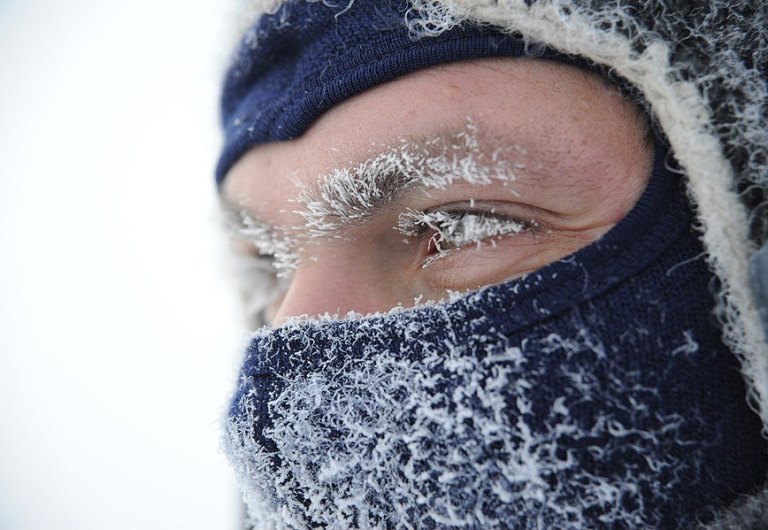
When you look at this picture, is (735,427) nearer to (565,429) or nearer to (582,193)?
(565,429)

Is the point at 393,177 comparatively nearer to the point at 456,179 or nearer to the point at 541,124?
the point at 456,179

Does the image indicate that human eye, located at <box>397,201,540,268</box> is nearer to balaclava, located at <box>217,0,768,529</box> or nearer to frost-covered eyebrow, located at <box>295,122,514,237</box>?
frost-covered eyebrow, located at <box>295,122,514,237</box>

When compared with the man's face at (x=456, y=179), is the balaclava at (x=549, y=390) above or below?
below

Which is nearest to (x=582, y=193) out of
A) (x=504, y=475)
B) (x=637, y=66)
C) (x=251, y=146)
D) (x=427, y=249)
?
(x=637, y=66)

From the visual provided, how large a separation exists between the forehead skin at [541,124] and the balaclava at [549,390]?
3 centimetres

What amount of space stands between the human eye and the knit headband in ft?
0.88

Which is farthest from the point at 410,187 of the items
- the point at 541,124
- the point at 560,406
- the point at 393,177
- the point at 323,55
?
the point at 560,406

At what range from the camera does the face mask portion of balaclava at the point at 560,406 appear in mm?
822

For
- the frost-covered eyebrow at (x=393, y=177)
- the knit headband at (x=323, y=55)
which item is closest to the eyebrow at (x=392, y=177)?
the frost-covered eyebrow at (x=393, y=177)

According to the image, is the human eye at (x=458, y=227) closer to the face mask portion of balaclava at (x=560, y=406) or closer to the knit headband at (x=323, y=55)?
the face mask portion of balaclava at (x=560, y=406)

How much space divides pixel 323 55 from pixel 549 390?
803 mm

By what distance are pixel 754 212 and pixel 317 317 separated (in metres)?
0.74

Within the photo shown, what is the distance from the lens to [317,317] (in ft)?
3.66

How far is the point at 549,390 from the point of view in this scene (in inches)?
32.9
